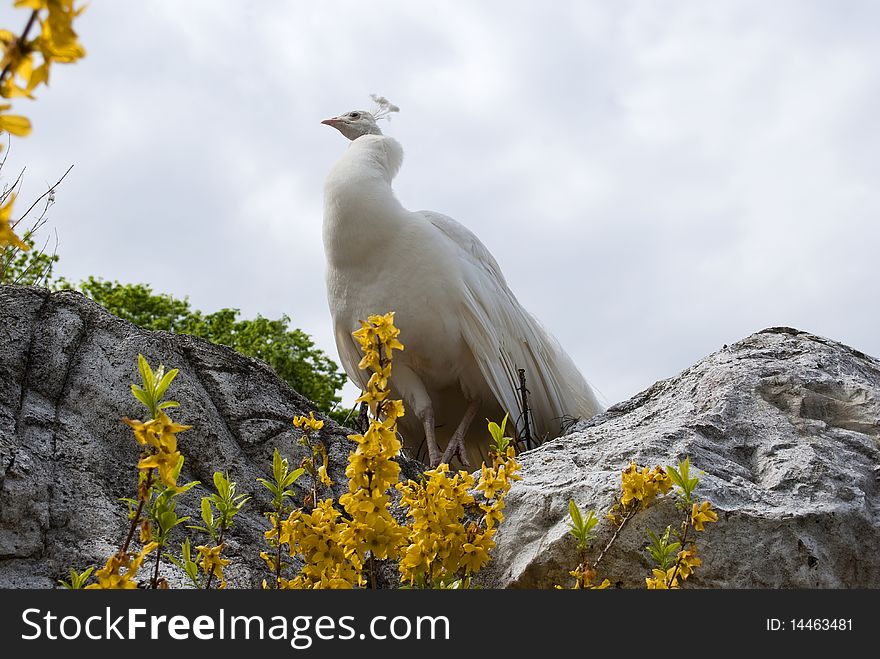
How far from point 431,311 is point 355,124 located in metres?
1.85

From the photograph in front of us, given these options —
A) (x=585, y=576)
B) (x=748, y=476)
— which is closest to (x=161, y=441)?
(x=585, y=576)

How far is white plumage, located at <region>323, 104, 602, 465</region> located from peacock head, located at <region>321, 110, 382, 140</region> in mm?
467

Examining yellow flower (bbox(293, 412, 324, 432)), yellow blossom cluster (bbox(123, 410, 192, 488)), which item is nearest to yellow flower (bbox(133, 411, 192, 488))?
yellow blossom cluster (bbox(123, 410, 192, 488))

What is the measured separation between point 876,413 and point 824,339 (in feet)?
2.09

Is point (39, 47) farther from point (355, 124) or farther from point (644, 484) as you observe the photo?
point (355, 124)

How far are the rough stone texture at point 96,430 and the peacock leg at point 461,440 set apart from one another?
1.64 m

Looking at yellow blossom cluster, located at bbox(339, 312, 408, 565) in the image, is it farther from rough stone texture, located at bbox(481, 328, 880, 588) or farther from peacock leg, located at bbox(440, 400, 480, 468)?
peacock leg, located at bbox(440, 400, 480, 468)

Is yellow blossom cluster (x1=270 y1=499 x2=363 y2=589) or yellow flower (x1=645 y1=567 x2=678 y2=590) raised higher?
yellow blossom cluster (x1=270 y1=499 x2=363 y2=589)

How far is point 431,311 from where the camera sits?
561 cm

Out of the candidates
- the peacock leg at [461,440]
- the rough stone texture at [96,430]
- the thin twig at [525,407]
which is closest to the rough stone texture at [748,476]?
the rough stone texture at [96,430]

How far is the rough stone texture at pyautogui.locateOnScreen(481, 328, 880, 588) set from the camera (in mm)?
2879

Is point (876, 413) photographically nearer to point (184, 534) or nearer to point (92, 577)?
point (184, 534)
